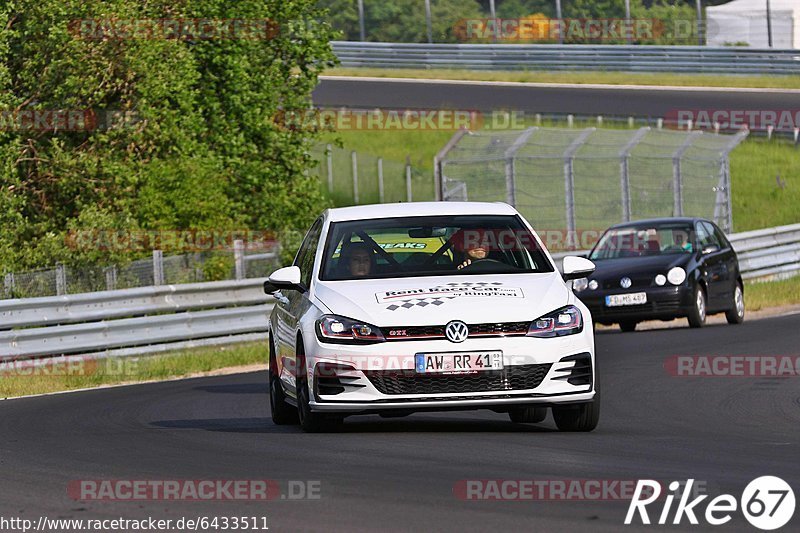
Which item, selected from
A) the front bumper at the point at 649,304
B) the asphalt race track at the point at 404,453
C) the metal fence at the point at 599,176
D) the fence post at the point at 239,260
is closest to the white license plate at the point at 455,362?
the asphalt race track at the point at 404,453

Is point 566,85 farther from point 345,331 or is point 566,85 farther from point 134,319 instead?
point 345,331

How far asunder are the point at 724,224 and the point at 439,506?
2674 cm

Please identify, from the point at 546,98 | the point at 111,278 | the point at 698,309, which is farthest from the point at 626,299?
the point at 546,98

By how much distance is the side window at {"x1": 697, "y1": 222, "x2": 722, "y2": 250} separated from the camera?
22672mm

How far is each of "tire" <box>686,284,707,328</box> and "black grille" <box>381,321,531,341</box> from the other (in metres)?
12.0

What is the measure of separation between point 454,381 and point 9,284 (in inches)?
439

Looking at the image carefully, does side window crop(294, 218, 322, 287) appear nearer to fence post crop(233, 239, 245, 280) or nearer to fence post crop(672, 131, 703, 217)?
fence post crop(233, 239, 245, 280)

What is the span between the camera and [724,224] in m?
33.3

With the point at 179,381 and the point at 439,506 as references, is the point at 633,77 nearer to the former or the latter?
the point at 179,381

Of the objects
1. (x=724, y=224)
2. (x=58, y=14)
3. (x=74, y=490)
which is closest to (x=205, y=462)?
(x=74, y=490)

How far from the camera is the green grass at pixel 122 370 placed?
18141mm

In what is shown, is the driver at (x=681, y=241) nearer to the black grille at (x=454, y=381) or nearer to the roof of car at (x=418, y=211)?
the roof of car at (x=418, y=211)

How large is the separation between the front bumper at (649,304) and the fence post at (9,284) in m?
7.07

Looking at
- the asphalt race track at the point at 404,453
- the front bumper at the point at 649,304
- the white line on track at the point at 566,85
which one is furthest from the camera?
the white line on track at the point at 566,85
